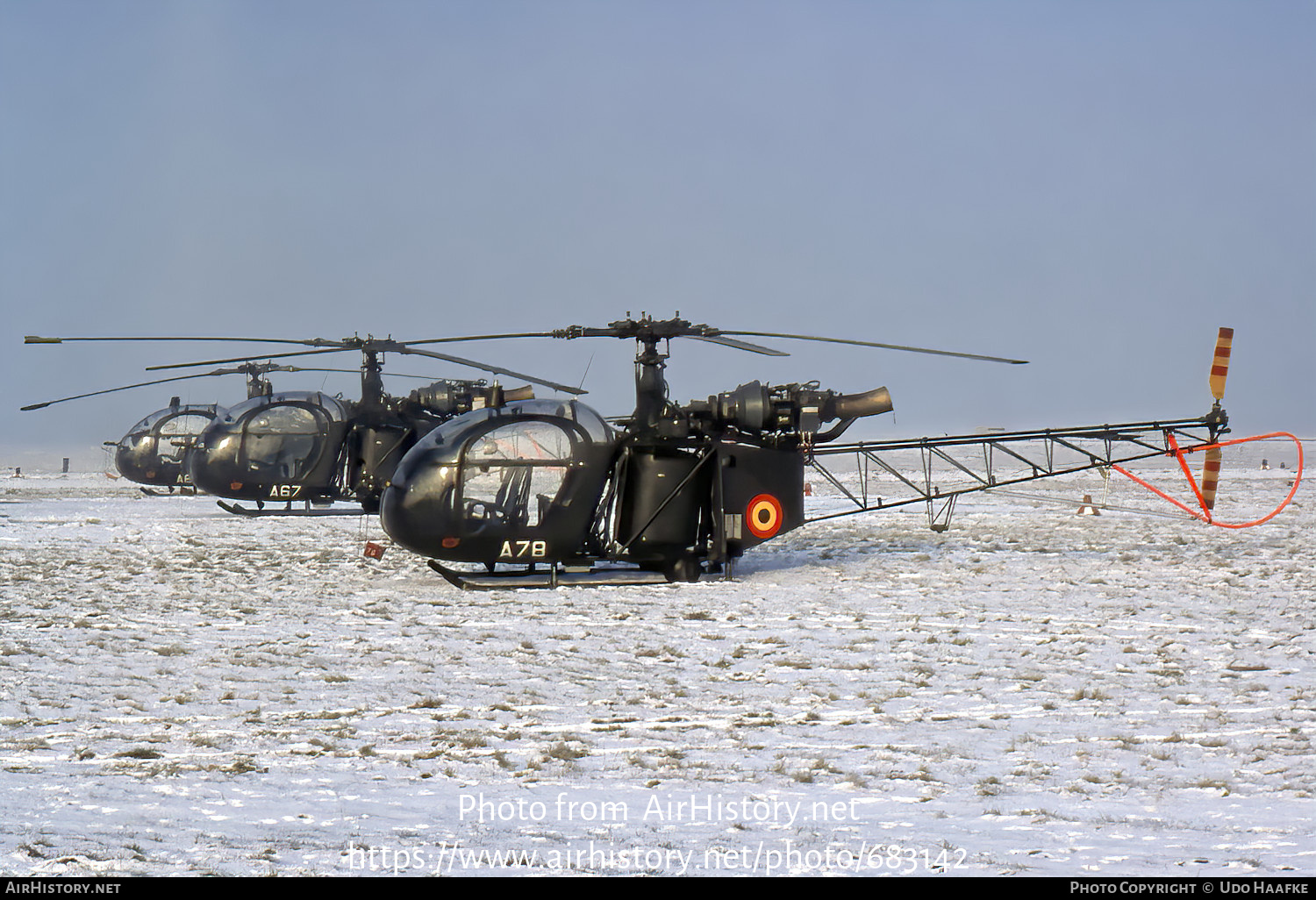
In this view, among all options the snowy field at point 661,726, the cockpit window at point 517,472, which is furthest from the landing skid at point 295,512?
the cockpit window at point 517,472

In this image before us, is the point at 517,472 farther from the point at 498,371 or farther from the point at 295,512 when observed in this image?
the point at 295,512

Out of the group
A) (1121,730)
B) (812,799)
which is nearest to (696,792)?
(812,799)

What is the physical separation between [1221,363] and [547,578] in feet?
34.2

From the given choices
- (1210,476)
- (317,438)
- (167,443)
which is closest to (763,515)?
(1210,476)

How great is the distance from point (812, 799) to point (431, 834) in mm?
1763

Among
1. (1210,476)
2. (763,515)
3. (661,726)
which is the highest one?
(1210,476)

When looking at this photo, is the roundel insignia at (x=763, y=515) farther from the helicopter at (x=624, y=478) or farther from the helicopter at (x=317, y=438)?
the helicopter at (x=317, y=438)

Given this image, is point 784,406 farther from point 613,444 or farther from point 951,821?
point 951,821

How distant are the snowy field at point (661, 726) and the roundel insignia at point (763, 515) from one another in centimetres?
67

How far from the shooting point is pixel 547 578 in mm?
12789

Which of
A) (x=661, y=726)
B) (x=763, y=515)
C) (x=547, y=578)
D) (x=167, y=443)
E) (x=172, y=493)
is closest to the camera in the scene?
(x=661, y=726)

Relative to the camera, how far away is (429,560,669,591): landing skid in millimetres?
12164

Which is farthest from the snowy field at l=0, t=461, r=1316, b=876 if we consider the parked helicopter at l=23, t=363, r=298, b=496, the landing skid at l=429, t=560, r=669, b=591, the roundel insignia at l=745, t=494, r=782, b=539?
the parked helicopter at l=23, t=363, r=298, b=496

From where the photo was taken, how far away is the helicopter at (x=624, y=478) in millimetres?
11977
